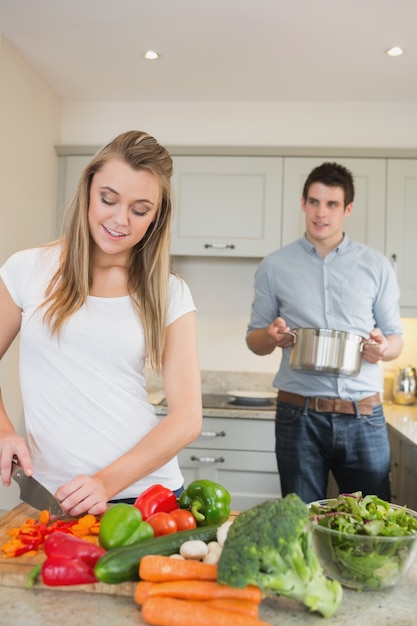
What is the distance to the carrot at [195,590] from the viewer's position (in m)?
0.86

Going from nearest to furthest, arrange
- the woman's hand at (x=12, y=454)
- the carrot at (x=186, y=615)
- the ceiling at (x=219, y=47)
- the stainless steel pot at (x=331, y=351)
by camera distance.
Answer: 1. the carrot at (x=186, y=615)
2. the woman's hand at (x=12, y=454)
3. the stainless steel pot at (x=331, y=351)
4. the ceiling at (x=219, y=47)

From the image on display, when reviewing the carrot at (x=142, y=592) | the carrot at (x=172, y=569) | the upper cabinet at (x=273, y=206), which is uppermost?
the upper cabinet at (x=273, y=206)

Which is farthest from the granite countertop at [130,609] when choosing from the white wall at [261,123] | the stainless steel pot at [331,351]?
the white wall at [261,123]

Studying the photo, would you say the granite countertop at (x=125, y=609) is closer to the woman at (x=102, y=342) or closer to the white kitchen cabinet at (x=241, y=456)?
the woman at (x=102, y=342)

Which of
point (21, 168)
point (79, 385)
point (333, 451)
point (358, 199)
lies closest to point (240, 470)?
point (333, 451)

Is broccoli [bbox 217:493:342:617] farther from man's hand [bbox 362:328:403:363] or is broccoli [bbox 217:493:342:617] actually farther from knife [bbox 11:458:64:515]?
man's hand [bbox 362:328:403:363]

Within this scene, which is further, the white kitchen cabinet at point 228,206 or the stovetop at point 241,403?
the white kitchen cabinet at point 228,206

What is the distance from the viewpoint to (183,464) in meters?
3.12

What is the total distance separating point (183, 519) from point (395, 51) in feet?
8.14

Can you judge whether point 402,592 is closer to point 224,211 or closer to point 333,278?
point 333,278

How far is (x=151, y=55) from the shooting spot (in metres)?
2.97

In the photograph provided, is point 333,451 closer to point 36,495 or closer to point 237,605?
point 36,495

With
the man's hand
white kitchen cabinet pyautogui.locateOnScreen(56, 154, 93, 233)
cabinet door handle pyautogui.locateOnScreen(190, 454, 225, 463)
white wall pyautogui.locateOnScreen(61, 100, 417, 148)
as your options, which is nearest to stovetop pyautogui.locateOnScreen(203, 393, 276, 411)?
cabinet door handle pyautogui.locateOnScreen(190, 454, 225, 463)

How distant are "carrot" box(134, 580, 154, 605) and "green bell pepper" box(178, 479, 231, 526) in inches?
9.8
